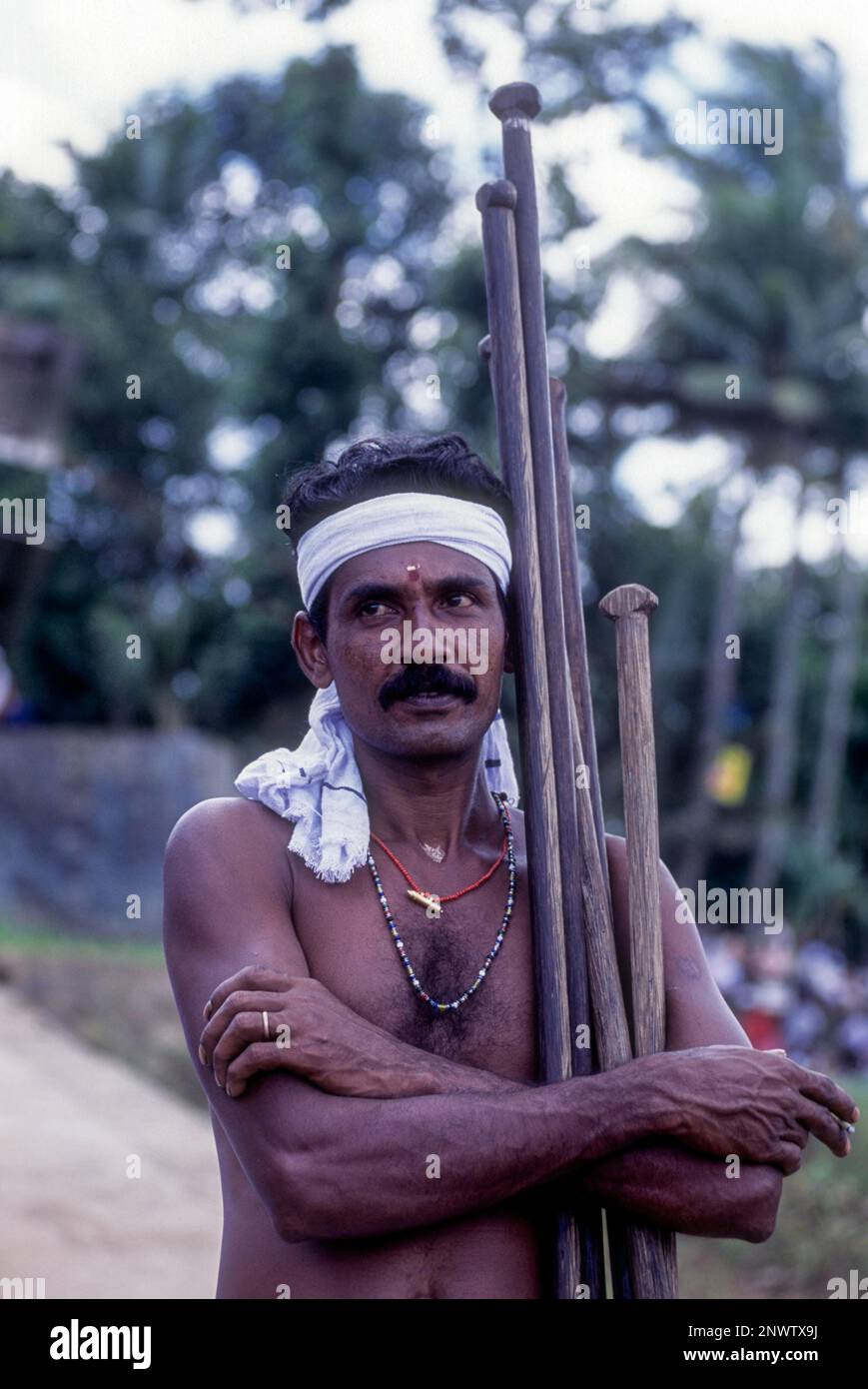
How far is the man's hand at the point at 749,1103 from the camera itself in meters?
2.15

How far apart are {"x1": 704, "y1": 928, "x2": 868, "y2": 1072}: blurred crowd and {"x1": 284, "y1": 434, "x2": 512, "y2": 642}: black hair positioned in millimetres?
10367

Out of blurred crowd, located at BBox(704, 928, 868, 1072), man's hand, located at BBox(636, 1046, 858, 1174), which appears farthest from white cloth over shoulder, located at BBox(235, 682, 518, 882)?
blurred crowd, located at BBox(704, 928, 868, 1072)

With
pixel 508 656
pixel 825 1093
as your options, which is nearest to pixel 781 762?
pixel 508 656

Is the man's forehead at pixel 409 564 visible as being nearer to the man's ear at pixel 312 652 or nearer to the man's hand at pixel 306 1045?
the man's ear at pixel 312 652

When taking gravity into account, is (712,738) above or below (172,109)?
below

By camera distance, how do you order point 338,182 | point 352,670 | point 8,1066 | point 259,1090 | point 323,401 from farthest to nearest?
point 338,182, point 323,401, point 8,1066, point 352,670, point 259,1090

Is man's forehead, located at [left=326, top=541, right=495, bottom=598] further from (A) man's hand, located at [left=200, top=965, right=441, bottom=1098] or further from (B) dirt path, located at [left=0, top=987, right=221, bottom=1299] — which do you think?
(B) dirt path, located at [left=0, top=987, right=221, bottom=1299]

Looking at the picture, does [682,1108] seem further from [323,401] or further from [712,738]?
[712,738]

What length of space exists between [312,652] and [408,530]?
29 cm

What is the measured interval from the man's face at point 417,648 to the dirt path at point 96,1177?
518cm

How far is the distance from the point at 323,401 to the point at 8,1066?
39.3 ft

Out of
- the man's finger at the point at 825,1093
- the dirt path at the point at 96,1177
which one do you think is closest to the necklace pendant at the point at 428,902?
the man's finger at the point at 825,1093

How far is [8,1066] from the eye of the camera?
9281mm
